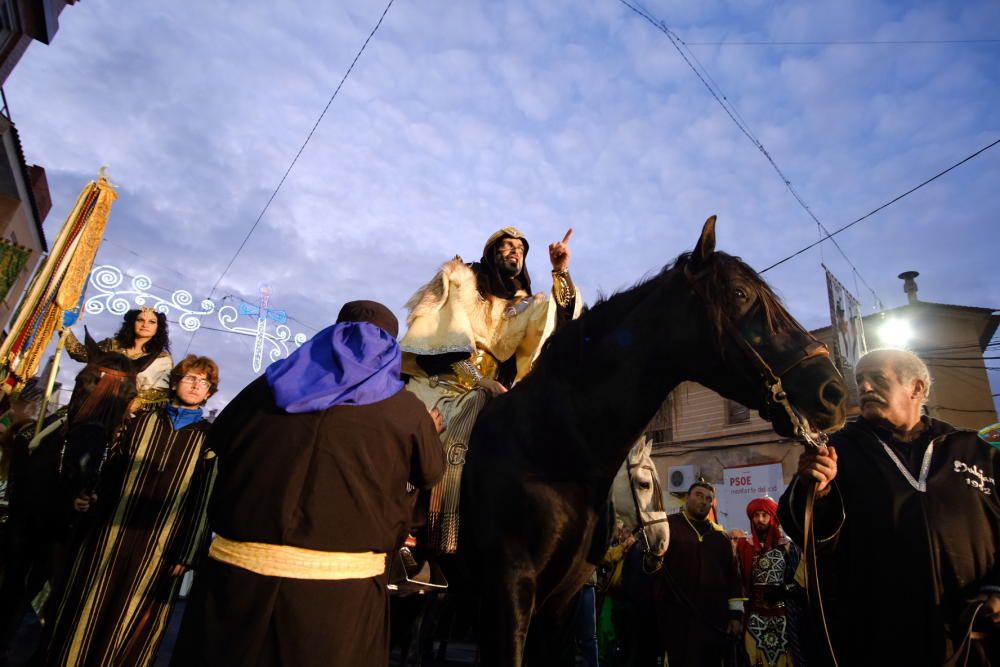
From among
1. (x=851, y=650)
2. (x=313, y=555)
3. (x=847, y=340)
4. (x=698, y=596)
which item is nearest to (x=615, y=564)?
(x=698, y=596)

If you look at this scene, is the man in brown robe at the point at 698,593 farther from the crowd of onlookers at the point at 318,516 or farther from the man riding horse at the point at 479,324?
the man riding horse at the point at 479,324

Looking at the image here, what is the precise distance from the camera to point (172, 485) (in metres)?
4.12

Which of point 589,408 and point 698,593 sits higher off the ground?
point 589,408

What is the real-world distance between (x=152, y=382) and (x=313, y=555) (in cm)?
533

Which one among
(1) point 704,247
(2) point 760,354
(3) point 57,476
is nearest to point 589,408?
(2) point 760,354

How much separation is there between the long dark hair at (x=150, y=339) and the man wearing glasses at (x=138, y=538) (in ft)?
7.85

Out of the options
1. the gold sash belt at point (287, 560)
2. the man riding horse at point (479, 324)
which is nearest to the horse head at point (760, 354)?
the man riding horse at point (479, 324)

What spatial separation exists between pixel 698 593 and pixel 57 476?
6328 mm

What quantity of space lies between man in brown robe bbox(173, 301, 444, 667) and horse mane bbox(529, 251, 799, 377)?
136 cm

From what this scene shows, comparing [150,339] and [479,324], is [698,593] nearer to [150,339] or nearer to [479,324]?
[479,324]

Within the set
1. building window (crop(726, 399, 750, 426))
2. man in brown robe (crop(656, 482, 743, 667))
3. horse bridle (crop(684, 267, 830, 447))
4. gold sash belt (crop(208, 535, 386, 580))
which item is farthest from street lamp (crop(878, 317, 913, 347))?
gold sash belt (crop(208, 535, 386, 580))

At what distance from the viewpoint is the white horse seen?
230 inches

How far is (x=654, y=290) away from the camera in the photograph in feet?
10.8

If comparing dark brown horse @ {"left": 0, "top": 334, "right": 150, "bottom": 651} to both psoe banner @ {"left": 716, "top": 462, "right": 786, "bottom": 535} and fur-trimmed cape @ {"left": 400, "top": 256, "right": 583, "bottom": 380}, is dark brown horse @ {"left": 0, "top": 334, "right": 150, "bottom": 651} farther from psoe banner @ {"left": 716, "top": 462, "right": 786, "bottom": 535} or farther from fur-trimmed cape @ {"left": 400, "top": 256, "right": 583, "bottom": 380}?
psoe banner @ {"left": 716, "top": 462, "right": 786, "bottom": 535}
